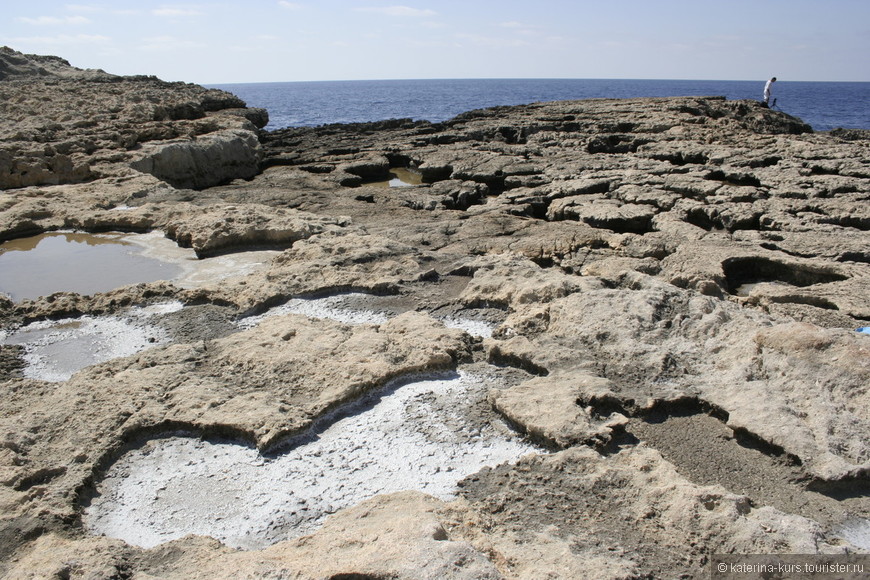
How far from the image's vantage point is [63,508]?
308 cm

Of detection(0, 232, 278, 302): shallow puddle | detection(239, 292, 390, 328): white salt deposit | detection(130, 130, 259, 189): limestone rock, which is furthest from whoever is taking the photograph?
detection(130, 130, 259, 189): limestone rock

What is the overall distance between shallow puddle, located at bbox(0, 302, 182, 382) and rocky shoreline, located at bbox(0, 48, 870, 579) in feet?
0.56

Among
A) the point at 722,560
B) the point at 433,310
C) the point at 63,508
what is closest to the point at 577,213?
the point at 433,310

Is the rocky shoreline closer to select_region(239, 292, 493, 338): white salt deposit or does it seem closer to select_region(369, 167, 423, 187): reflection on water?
select_region(239, 292, 493, 338): white salt deposit

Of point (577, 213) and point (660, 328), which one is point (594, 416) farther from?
point (577, 213)

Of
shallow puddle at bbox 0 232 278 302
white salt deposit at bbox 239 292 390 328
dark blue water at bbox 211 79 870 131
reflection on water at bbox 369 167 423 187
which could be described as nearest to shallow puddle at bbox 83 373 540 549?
white salt deposit at bbox 239 292 390 328

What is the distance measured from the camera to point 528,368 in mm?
4324

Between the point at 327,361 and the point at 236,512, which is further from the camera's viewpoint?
the point at 327,361

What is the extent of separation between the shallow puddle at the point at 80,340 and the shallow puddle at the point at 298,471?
5.02 feet

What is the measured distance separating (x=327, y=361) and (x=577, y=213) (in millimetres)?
5473

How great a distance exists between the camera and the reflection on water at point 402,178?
45.7 ft

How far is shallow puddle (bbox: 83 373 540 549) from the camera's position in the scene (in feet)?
9.99

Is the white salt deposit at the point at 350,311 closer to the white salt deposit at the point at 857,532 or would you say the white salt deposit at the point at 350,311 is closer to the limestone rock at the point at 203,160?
the white salt deposit at the point at 857,532

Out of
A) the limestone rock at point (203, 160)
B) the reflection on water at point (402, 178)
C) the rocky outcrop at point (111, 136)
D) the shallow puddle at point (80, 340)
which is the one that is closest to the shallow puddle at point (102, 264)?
the shallow puddle at point (80, 340)
